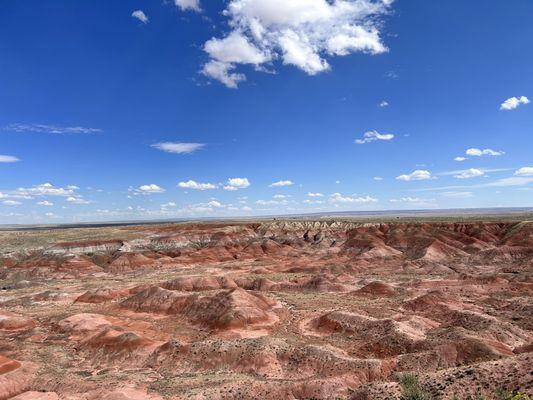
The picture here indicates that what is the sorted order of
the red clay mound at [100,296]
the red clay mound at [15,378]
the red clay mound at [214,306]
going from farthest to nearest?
the red clay mound at [100,296] < the red clay mound at [214,306] < the red clay mound at [15,378]

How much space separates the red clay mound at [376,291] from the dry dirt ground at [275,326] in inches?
Answer: 11.2

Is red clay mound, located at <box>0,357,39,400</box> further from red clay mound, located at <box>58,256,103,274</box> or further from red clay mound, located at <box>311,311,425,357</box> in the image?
red clay mound, located at <box>58,256,103,274</box>

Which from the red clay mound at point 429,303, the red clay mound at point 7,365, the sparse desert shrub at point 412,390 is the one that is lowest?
the red clay mound at point 7,365

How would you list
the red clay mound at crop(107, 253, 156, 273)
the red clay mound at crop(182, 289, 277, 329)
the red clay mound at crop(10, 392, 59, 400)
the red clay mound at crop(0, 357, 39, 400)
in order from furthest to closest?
1. the red clay mound at crop(107, 253, 156, 273)
2. the red clay mound at crop(182, 289, 277, 329)
3. the red clay mound at crop(0, 357, 39, 400)
4. the red clay mound at crop(10, 392, 59, 400)

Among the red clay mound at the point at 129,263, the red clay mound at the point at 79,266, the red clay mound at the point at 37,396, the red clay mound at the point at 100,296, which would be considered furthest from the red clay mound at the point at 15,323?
the red clay mound at the point at 129,263

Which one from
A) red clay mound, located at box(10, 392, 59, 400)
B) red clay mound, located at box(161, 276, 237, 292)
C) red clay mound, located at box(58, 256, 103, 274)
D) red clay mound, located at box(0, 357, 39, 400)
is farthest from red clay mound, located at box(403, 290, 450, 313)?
red clay mound, located at box(58, 256, 103, 274)

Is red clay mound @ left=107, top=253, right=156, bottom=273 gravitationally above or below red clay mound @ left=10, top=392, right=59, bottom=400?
above

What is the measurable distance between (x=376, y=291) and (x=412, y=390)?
39.8 m

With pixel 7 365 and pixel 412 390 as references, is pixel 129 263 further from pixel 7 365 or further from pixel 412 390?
pixel 412 390

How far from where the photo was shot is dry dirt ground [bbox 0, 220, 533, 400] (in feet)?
92.3

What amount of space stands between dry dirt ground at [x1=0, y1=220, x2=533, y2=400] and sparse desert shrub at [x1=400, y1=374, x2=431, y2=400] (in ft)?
1.59

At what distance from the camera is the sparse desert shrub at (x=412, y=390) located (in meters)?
21.5

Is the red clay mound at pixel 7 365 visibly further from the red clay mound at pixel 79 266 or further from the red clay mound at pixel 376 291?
the red clay mound at pixel 79 266

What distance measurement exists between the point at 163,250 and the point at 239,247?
70.4ft
